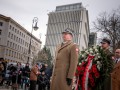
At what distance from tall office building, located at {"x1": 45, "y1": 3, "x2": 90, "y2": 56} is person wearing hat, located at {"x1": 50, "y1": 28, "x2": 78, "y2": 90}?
436ft

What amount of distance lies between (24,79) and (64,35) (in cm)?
1331

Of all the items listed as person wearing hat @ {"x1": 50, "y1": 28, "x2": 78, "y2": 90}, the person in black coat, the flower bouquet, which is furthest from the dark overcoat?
the person in black coat

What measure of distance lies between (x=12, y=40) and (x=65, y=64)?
87.8 m

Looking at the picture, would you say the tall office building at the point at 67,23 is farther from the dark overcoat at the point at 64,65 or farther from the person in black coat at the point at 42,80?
the dark overcoat at the point at 64,65

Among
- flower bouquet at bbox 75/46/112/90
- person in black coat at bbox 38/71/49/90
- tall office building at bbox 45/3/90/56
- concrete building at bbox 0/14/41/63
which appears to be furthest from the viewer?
tall office building at bbox 45/3/90/56

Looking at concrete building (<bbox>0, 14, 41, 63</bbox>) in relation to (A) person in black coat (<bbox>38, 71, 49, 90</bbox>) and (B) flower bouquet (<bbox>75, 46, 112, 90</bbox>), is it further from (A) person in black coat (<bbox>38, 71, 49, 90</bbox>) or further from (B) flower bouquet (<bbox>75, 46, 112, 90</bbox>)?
(B) flower bouquet (<bbox>75, 46, 112, 90</bbox>)

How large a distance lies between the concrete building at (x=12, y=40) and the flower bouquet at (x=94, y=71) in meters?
75.5

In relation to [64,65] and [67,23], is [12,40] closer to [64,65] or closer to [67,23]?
[67,23]

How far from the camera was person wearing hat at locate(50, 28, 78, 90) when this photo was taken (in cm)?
511

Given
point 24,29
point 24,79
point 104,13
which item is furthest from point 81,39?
point 24,79

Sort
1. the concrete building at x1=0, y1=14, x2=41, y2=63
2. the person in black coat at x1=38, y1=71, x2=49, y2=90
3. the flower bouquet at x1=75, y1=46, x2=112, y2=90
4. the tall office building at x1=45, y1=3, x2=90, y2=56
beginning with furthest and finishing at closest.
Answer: the tall office building at x1=45, y1=3, x2=90, y2=56 < the concrete building at x1=0, y1=14, x2=41, y2=63 < the person in black coat at x1=38, y1=71, x2=49, y2=90 < the flower bouquet at x1=75, y1=46, x2=112, y2=90

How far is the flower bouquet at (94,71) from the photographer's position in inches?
250

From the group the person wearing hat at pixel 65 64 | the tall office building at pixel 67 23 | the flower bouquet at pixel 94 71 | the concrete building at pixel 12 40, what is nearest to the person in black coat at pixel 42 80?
the flower bouquet at pixel 94 71

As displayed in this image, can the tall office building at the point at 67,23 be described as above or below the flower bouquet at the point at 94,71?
above
